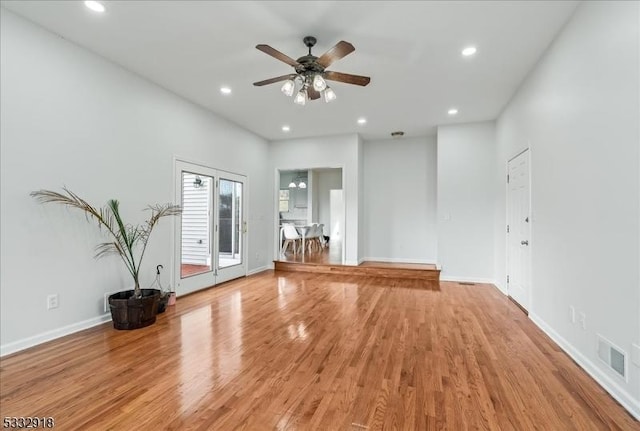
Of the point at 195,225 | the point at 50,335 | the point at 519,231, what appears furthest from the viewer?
the point at 195,225

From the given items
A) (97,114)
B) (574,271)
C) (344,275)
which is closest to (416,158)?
(344,275)

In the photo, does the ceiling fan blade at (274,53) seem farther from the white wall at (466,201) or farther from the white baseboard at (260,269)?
the white baseboard at (260,269)

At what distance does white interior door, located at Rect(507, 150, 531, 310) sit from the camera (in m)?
3.84

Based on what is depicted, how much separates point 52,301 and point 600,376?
4815mm

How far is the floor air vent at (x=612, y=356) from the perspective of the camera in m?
1.97

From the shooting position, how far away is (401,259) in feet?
22.8

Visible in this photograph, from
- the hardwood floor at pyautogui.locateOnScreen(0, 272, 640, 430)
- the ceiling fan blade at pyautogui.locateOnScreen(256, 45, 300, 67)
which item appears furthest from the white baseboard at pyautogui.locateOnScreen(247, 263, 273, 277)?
the ceiling fan blade at pyautogui.locateOnScreen(256, 45, 300, 67)

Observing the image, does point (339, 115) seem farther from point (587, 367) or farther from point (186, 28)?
point (587, 367)

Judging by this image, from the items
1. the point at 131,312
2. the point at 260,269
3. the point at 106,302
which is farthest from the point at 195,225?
the point at 260,269

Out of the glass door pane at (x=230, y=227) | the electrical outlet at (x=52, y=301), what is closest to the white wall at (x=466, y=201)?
the glass door pane at (x=230, y=227)

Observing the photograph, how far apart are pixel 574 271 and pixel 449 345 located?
1.26 meters

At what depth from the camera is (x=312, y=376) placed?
229 cm

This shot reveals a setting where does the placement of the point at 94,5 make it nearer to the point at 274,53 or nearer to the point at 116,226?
the point at 274,53

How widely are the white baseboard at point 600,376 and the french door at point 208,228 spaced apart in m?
4.74
